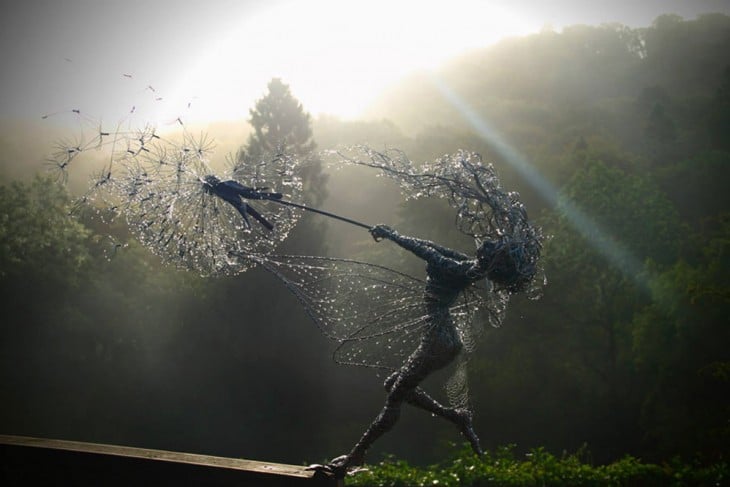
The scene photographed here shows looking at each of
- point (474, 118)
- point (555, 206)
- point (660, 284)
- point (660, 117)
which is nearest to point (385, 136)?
point (474, 118)

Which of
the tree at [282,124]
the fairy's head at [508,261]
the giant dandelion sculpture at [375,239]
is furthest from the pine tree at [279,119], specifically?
the fairy's head at [508,261]

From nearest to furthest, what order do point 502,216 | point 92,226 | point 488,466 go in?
point 502,216, point 488,466, point 92,226

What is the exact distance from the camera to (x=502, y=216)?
380 cm

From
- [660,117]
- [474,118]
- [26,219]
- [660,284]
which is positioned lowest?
[660,284]

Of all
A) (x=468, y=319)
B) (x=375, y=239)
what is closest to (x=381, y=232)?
(x=375, y=239)

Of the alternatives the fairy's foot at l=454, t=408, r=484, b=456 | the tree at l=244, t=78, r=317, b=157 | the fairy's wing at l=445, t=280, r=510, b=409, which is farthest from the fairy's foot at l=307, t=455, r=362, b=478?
the tree at l=244, t=78, r=317, b=157

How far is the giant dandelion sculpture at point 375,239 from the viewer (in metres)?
3.80

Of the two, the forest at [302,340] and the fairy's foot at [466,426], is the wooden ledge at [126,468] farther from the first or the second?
the forest at [302,340]

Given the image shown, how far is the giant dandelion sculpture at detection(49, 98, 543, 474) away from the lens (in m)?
3.80

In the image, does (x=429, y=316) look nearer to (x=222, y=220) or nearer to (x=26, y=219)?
(x=222, y=220)

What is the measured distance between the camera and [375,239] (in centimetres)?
400

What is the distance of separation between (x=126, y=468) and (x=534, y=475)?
355 cm

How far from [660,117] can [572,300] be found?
9.62 meters

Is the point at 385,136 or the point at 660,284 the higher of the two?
the point at 385,136
